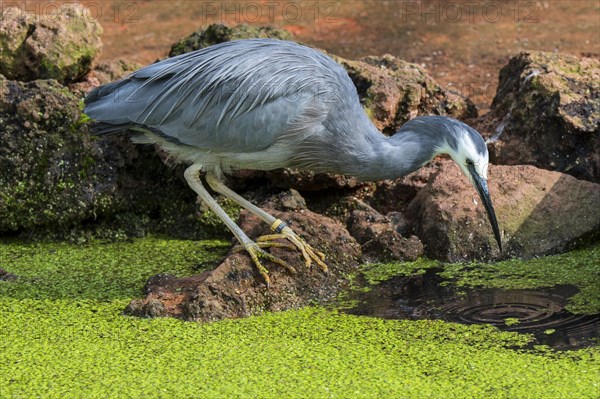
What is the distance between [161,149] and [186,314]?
5.44 feet

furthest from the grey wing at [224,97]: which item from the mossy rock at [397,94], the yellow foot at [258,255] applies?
the mossy rock at [397,94]

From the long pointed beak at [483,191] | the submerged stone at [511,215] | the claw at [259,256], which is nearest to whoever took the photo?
the claw at [259,256]

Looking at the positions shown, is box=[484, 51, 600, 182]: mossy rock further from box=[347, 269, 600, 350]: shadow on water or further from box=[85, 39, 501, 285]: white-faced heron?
box=[347, 269, 600, 350]: shadow on water

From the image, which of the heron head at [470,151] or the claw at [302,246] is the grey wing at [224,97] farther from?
the heron head at [470,151]

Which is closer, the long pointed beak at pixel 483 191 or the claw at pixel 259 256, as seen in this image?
the claw at pixel 259 256

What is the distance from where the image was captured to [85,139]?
21.7 feet

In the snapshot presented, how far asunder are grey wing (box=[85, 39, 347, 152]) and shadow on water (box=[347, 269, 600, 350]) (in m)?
1.18

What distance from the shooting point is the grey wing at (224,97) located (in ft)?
18.6

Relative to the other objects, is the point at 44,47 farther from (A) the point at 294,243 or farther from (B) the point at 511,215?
(B) the point at 511,215

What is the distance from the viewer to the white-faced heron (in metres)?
5.66

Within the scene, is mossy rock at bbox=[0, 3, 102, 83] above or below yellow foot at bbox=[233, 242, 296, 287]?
above

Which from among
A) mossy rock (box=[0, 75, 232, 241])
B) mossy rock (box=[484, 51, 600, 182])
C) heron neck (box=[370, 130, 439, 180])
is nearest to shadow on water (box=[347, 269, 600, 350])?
heron neck (box=[370, 130, 439, 180])

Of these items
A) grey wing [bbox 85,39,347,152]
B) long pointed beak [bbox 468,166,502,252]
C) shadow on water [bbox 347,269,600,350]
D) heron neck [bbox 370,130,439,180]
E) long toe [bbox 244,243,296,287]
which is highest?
grey wing [bbox 85,39,347,152]

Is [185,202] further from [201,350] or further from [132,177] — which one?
[201,350]
